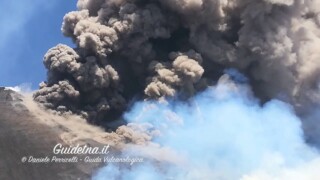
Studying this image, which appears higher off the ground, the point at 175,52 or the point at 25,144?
the point at 175,52

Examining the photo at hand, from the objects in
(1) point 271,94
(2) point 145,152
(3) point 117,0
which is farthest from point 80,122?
(1) point 271,94

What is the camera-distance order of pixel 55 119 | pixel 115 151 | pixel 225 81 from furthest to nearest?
pixel 225 81 → pixel 55 119 → pixel 115 151

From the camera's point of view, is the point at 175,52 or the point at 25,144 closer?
the point at 25,144

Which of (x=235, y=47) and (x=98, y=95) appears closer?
(x=98, y=95)

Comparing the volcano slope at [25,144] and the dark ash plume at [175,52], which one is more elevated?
the dark ash plume at [175,52]

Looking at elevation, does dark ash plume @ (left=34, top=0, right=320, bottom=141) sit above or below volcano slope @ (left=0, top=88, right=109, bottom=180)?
above

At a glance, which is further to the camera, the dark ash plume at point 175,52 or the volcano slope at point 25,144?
the dark ash plume at point 175,52

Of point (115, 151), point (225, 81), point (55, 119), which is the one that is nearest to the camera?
point (115, 151)

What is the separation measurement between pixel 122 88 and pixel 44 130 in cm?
491

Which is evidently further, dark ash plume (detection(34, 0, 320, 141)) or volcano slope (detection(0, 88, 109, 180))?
dark ash plume (detection(34, 0, 320, 141))

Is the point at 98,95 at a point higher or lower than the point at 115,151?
higher

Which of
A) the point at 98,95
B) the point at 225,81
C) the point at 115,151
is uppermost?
the point at 225,81

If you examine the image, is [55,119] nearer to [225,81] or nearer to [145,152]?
[145,152]

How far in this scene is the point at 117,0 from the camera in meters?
41.7
